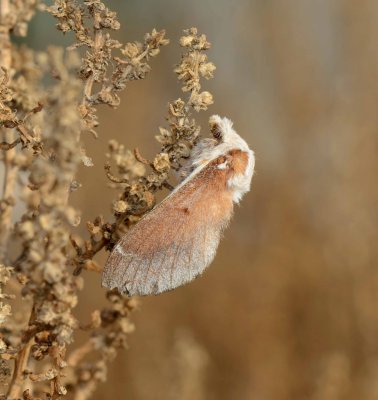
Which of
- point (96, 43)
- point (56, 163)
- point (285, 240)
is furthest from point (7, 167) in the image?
point (285, 240)

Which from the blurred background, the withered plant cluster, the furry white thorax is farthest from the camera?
the blurred background

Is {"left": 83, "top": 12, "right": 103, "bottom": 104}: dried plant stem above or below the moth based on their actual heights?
above

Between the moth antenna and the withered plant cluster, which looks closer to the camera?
the withered plant cluster

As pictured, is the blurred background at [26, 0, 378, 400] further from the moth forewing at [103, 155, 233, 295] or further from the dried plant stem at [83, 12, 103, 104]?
the dried plant stem at [83, 12, 103, 104]

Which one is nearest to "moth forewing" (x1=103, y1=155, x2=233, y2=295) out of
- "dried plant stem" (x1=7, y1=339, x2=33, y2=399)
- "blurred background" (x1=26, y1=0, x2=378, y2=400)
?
"dried plant stem" (x1=7, y1=339, x2=33, y2=399)

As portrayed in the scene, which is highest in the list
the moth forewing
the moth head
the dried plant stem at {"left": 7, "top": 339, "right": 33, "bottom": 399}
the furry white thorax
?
the moth head

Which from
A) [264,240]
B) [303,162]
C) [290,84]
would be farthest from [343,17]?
[264,240]

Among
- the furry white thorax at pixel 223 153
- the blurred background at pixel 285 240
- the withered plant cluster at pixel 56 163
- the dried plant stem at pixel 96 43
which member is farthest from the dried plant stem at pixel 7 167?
the blurred background at pixel 285 240
